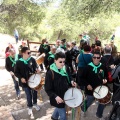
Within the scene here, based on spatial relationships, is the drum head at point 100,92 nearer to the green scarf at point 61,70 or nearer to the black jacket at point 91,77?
the black jacket at point 91,77

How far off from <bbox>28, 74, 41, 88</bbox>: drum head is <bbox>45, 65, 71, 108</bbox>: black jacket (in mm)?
1290

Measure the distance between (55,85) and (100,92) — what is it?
1075 millimetres

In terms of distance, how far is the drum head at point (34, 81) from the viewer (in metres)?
5.10

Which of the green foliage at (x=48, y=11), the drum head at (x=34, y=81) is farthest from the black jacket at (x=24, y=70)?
the green foliage at (x=48, y=11)

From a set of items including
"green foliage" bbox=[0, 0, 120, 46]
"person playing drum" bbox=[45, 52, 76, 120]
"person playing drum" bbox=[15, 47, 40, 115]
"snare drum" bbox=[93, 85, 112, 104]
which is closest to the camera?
"person playing drum" bbox=[45, 52, 76, 120]

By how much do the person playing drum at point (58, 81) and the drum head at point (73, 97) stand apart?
0.10 meters

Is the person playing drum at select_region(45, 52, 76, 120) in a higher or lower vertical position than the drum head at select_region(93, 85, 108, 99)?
higher

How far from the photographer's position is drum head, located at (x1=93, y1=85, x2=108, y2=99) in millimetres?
4352

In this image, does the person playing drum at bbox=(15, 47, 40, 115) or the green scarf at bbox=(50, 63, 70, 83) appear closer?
the green scarf at bbox=(50, 63, 70, 83)

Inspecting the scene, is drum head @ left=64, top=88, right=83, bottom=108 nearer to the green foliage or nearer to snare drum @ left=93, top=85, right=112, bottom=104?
snare drum @ left=93, top=85, right=112, bottom=104

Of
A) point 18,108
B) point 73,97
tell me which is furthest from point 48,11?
point 73,97

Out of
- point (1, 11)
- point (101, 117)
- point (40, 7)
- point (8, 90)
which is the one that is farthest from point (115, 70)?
point (1, 11)

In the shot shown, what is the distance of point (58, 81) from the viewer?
380cm

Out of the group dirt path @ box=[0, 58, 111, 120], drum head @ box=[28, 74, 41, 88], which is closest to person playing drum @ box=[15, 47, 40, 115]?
drum head @ box=[28, 74, 41, 88]
